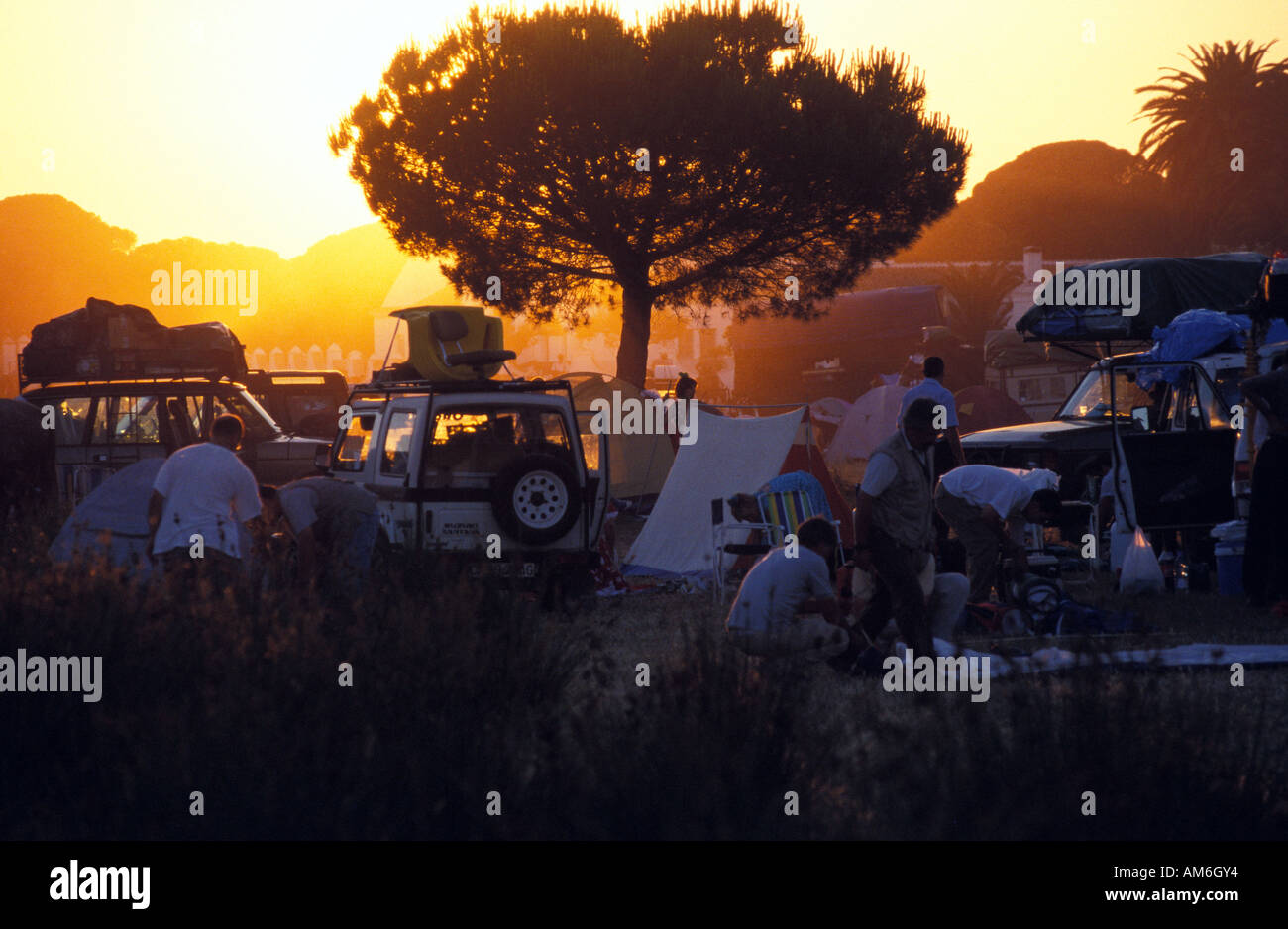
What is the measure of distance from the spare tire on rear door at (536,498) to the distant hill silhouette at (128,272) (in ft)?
305

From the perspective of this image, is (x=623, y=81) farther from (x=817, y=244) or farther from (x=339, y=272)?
(x=339, y=272)

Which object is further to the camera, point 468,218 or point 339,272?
point 339,272

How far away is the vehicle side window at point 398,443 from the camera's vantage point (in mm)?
11578

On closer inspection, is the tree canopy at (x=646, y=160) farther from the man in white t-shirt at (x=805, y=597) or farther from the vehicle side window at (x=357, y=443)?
the man in white t-shirt at (x=805, y=597)

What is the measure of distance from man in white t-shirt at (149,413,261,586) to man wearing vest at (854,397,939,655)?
11.2ft

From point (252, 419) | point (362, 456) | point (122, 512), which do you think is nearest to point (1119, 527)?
point (362, 456)

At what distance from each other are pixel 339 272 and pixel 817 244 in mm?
103770

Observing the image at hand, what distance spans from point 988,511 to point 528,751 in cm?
546

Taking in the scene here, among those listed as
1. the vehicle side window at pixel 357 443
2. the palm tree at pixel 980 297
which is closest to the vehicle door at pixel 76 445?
the vehicle side window at pixel 357 443

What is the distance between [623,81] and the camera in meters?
26.8

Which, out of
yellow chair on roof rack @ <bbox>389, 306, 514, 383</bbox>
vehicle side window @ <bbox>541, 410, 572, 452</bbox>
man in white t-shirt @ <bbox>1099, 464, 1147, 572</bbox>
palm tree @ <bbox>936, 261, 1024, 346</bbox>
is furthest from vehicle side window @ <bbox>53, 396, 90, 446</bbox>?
palm tree @ <bbox>936, 261, 1024, 346</bbox>

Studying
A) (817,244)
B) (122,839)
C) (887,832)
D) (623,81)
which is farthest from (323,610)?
(817,244)

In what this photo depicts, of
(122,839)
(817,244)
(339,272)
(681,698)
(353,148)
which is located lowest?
(122,839)

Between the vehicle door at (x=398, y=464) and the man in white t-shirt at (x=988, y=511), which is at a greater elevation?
the vehicle door at (x=398, y=464)
